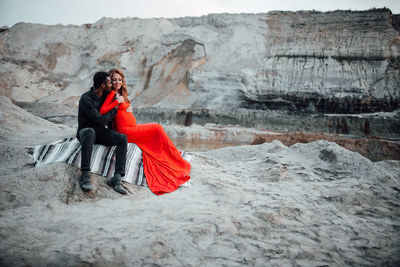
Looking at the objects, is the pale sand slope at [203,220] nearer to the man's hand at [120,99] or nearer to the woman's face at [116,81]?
the man's hand at [120,99]

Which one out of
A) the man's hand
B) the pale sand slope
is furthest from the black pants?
the man's hand

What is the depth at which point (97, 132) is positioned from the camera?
348 cm

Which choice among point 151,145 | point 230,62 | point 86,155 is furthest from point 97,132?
point 230,62

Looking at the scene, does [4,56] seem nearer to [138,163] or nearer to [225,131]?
[225,131]

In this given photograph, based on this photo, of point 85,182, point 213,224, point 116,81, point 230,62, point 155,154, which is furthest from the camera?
point 230,62

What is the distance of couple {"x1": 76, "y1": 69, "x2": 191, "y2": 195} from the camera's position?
327cm

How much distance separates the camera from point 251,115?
53.4 ft

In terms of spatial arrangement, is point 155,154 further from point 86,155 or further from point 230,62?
point 230,62

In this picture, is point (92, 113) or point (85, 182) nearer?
point (85, 182)

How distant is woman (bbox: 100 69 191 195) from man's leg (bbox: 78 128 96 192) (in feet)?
1.17

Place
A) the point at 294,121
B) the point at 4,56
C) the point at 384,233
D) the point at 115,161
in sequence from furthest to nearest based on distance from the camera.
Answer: the point at 4,56 < the point at 294,121 < the point at 115,161 < the point at 384,233

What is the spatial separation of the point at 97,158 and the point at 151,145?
0.84m

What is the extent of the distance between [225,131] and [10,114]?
963 centimetres

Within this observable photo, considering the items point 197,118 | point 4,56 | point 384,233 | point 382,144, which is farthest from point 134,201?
point 4,56
